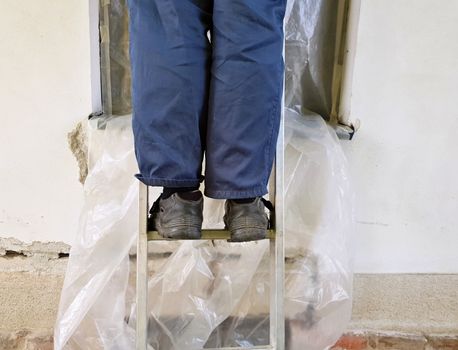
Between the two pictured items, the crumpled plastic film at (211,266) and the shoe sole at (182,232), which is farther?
the crumpled plastic film at (211,266)

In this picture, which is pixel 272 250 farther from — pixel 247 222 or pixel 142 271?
pixel 142 271

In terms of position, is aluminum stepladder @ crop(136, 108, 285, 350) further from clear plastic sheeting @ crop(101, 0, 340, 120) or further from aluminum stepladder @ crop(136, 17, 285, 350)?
clear plastic sheeting @ crop(101, 0, 340, 120)

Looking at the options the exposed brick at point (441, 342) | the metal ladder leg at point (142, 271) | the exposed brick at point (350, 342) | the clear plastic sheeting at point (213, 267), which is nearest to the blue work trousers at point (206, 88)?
the metal ladder leg at point (142, 271)

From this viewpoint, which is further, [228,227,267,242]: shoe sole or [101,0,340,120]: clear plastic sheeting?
[101,0,340,120]: clear plastic sheeting

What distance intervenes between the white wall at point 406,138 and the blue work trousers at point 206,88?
16.2 inches

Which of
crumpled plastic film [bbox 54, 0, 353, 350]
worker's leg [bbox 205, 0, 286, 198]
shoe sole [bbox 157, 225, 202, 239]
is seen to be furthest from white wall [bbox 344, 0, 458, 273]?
shoe sole [bbox 157, 225, 202, 239]

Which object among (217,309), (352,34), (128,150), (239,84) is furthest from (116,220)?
(352,34)

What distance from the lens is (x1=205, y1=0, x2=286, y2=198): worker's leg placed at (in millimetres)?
764

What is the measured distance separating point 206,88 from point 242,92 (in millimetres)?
72

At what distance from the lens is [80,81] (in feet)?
3.64

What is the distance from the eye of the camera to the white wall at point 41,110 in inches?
42.1

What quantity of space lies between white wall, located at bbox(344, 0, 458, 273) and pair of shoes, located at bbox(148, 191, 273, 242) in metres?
0.43

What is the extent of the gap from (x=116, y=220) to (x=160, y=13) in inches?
20.5

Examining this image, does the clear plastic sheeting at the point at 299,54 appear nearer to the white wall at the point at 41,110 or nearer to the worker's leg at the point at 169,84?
the white wall at the point at 41,110
